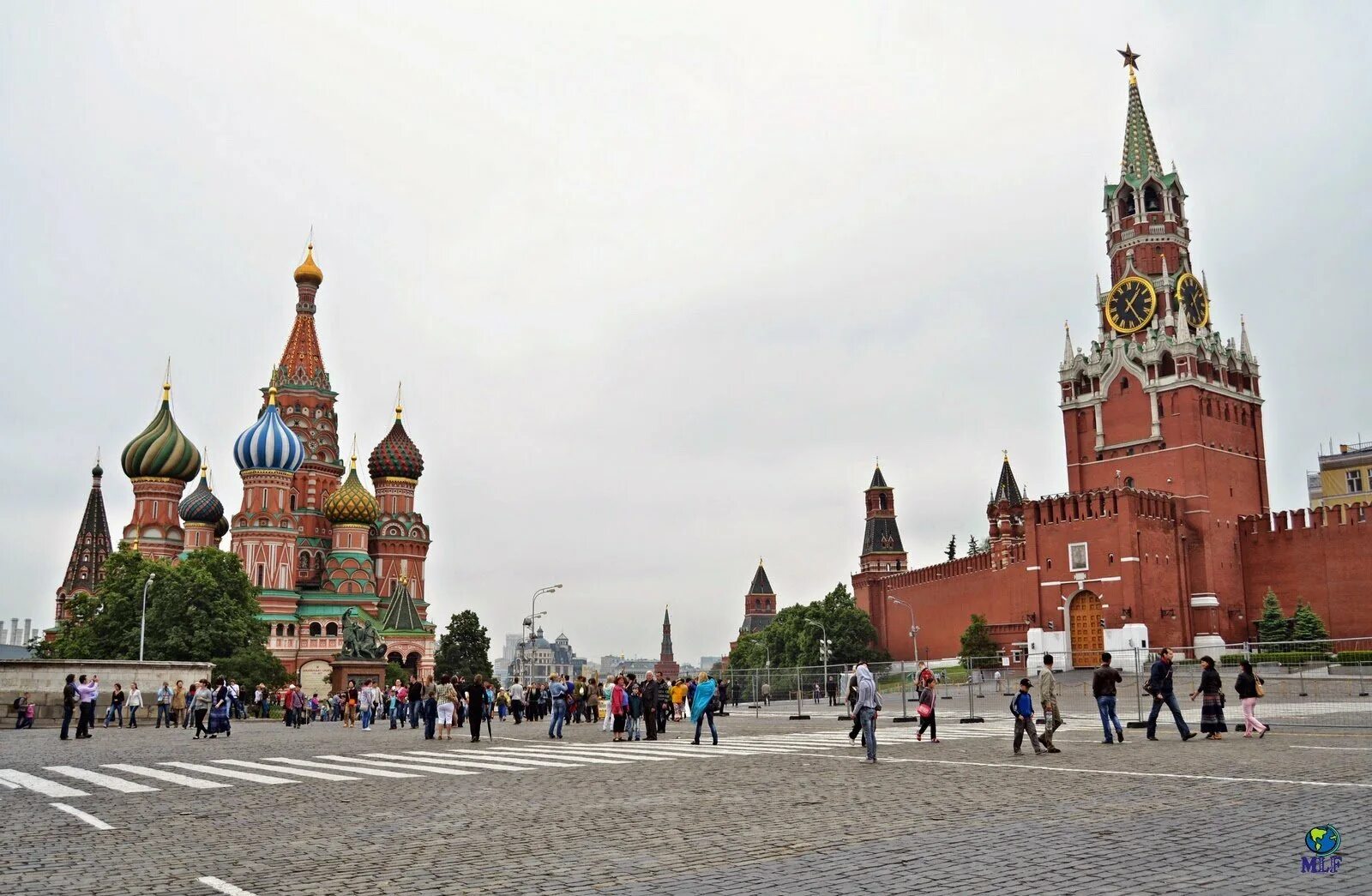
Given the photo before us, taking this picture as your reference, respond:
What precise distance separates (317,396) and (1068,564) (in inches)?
2174

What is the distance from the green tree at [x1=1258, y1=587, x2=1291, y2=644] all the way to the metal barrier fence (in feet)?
39.9

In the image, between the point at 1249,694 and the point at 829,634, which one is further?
the point at 829,634

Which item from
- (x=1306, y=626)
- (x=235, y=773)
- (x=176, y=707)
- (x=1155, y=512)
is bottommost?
(x=176, y=707)

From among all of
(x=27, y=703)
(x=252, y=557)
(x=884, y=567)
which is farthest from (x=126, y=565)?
(x=884, y=567)

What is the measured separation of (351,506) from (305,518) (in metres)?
4.37

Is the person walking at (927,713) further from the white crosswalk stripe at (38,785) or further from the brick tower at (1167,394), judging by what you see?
the brick tower at (1167,394)

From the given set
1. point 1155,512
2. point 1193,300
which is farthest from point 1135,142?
point 1155,512

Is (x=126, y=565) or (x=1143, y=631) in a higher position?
(x=126, y=565)

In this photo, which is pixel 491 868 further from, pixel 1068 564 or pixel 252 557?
pixel 252 557

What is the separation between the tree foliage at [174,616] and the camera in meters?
53.2

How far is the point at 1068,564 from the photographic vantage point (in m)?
61.8

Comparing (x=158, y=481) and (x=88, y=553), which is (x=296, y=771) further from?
Result: (x=88, y=553)

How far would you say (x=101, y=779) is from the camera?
552 inches

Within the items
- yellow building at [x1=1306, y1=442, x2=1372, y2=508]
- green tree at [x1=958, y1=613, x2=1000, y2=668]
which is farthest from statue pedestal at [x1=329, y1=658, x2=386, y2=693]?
yellow building at [x1=1306, y1=442, x2=1372, y2=508]
